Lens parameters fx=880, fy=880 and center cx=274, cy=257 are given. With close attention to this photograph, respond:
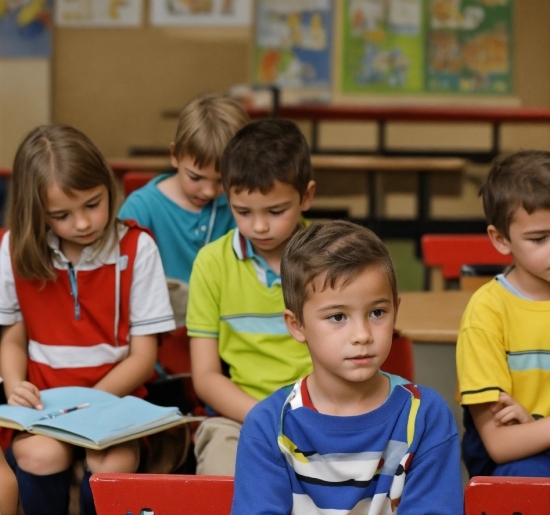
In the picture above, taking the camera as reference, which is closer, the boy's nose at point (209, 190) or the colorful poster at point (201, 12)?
the boy's nose at point (209, 190)

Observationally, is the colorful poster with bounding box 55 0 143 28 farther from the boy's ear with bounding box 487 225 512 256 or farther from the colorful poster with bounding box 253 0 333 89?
the boy's ear with bounding box 487 225 512 256

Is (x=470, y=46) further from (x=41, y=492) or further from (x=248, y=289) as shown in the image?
(x=41, y=492)

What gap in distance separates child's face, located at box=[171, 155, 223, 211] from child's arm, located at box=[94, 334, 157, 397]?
0.50 metres

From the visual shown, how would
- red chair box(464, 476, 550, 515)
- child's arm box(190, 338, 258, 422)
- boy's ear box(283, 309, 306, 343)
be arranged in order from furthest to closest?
child's arm box(190, 338, 258, 422)
boy's ear box(283, 309, 306, 343)
red chair box(464, 476, 550, 515)

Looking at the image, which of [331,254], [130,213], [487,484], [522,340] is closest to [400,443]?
[487,484]

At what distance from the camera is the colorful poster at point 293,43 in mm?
7324

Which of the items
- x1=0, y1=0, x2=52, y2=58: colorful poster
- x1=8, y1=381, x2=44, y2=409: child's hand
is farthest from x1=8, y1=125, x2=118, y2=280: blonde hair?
x1=0, y1=0, x2=52, y2=58: colorful poster

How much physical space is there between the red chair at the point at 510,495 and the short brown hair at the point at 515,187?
0.67m

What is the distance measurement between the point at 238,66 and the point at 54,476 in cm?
607

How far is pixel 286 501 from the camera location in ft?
4.49

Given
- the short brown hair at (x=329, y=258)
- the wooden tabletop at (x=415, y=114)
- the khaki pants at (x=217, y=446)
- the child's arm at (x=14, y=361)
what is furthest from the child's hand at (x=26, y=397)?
the wooden tabletop at (x=415, y=114)

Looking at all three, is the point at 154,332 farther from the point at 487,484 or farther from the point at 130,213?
the point at 487,484

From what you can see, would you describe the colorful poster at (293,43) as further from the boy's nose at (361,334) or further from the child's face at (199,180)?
the boy's nose at (361,334)

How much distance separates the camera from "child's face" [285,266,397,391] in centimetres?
133
